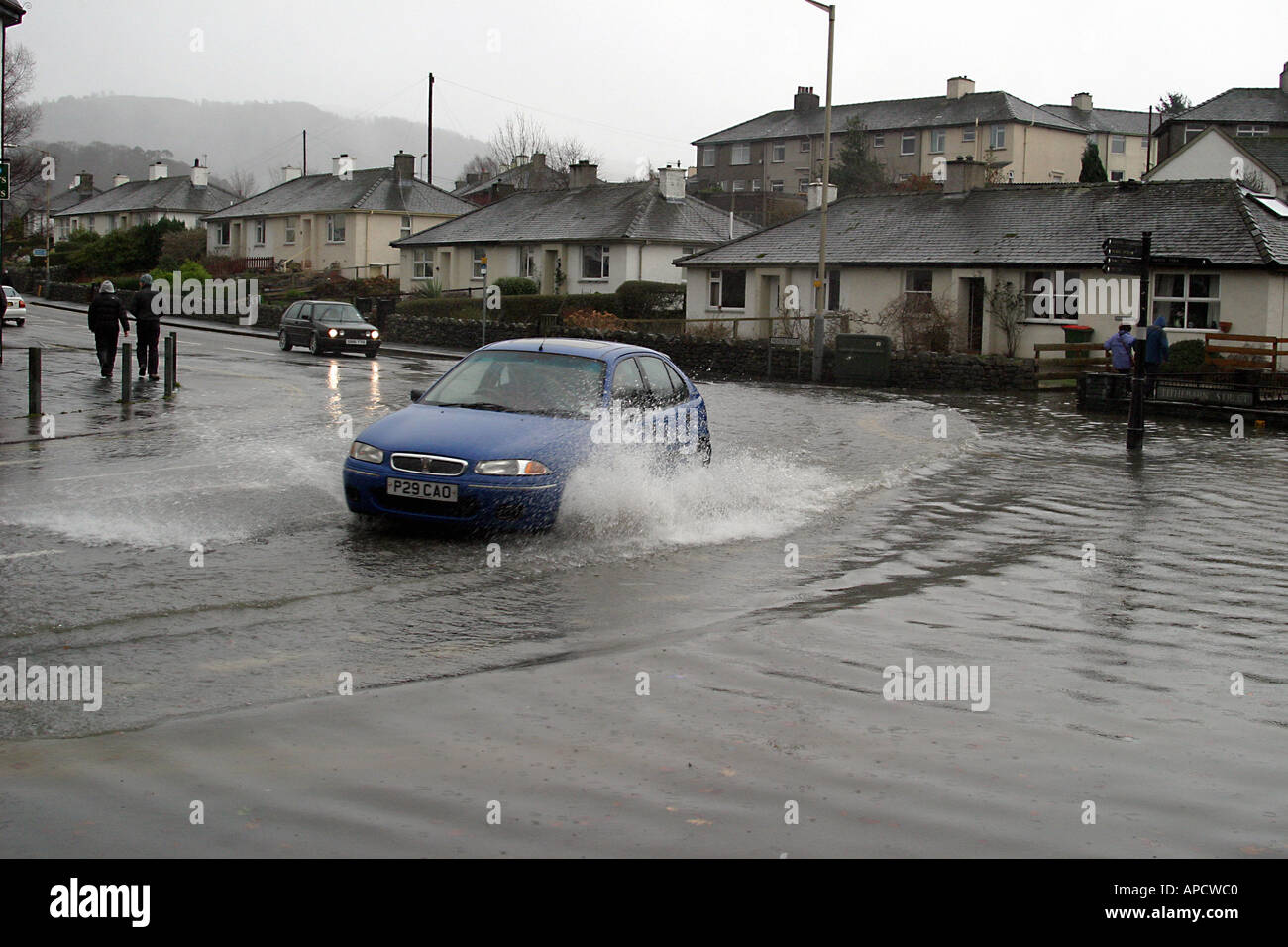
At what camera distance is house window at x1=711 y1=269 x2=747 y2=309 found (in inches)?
1917

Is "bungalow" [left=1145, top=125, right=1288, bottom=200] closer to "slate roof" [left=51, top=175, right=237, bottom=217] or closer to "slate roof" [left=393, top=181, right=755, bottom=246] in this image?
"slate roof" [left=393, top=181, right=755, bottom=246]

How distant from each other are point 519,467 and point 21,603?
3555 mm

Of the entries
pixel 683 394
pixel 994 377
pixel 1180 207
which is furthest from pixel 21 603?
pixel 1180 207

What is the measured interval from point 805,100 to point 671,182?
3830 cm

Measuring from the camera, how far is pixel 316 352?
131 ft

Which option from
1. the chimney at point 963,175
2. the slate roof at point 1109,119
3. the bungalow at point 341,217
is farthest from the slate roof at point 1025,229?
the slate roof at point 1109,119

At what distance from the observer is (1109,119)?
295ft

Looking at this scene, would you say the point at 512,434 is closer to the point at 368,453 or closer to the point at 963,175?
the point at 368,453

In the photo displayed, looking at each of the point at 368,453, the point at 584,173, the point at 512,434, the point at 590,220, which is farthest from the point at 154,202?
the point at 512,434

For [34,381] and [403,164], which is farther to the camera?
[403,164]

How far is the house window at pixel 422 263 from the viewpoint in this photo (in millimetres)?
66562

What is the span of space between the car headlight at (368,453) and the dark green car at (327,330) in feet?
97.7

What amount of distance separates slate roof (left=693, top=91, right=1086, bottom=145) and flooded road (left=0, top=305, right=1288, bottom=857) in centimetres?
6933

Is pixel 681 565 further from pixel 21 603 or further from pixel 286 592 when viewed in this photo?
pixel 21 603
